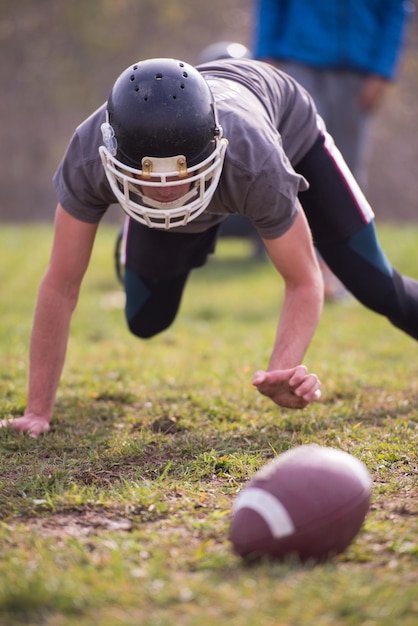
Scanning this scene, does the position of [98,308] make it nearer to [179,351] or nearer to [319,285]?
[179,351]

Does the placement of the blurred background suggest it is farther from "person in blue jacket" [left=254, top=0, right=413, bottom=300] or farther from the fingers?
the fingers

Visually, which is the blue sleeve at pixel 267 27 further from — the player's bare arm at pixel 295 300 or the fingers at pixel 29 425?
the fingers at pixel 29 425

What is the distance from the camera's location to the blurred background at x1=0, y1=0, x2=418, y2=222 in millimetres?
17516

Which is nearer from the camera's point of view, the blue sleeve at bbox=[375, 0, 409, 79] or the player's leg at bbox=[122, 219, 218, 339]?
the player's leg at bbox=[122, 219, 218, 339]

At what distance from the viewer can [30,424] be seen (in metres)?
3.53

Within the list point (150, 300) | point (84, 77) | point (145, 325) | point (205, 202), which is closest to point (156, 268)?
point (150, 300)

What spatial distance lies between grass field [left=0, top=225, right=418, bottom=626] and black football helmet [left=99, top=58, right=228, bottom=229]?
3.12 feet

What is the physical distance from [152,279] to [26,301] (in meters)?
3.65

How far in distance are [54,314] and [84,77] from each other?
51.2ft

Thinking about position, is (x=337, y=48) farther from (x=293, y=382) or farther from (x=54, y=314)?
(x=293, y=382)

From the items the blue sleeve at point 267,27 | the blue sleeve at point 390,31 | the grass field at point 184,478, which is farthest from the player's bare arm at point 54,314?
the blue sleeve at point 390,31

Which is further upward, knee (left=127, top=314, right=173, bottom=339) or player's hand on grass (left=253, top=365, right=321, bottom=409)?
player's hand on grass (left=253, top=365, right=321, bottom=409)

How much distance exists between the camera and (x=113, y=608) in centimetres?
204

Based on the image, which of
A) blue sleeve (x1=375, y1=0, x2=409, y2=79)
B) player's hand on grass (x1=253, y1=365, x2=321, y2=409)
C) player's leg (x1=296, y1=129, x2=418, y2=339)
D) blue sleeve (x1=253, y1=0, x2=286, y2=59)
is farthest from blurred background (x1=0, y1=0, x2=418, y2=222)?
player's hand on grass (x1=253, y1=365, x2=321, y2=409)
